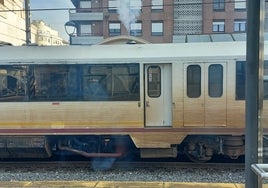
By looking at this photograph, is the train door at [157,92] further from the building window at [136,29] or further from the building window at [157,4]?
the building window at [157,4]

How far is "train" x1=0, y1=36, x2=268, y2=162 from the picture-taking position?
7.08 m

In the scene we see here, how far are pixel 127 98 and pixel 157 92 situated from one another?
0.70m

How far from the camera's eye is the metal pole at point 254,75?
113 inches

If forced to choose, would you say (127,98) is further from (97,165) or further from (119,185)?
(119,185)

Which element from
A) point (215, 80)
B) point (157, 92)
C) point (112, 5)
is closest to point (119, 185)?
point (157, 92)

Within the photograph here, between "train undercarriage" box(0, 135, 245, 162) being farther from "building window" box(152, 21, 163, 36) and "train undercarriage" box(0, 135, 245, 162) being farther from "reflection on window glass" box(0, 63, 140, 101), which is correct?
"building window" box(152, 21, 163, 36)

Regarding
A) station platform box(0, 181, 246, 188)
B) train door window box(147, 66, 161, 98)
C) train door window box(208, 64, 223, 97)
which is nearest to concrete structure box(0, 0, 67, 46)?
train door window box(147, 66, 161, 98)

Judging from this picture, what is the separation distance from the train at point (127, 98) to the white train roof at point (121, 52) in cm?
2

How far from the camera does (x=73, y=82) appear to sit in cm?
734

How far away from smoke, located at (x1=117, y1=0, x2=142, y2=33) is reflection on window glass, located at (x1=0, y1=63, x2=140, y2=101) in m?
30.4

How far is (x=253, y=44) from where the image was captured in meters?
2.89

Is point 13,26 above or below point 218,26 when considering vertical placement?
above

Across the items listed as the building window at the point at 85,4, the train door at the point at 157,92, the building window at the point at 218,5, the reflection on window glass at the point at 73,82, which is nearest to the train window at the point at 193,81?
the train door at the point at 157,92

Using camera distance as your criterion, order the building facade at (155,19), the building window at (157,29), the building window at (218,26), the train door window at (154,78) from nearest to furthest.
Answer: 1. the train door window at (154,78)
2. the building facade at (155,19)
3. the building window at (218,26)
4. the building window at (157,29)
